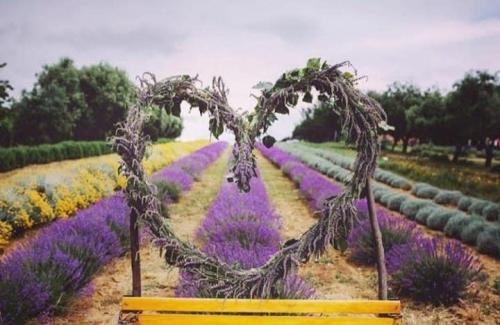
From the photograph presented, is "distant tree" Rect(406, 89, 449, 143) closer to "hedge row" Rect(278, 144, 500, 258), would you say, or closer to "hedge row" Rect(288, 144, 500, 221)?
"hedge row" Rect(288, 144, 500, 221)

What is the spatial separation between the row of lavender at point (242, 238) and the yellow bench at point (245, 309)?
1.40 m

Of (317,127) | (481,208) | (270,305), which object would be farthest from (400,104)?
(270,305)

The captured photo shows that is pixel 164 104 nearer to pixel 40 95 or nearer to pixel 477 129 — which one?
pixel 477 129

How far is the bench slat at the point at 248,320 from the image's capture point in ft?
6.28

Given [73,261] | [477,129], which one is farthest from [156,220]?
[477,129]

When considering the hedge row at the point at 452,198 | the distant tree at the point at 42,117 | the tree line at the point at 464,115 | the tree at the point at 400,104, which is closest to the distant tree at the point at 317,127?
the tree at the point at 400,104

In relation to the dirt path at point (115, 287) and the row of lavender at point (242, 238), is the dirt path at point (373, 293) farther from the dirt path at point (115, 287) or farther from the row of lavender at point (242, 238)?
the dirt path at point (115, 287)

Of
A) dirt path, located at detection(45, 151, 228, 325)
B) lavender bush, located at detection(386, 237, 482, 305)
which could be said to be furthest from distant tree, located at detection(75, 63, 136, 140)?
lavender bush, located at detection(386, 237, 482, 305)

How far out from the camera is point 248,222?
5691 mm

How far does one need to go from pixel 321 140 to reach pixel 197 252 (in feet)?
230

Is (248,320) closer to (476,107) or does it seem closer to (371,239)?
(371,239)

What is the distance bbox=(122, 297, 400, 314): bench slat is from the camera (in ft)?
6.20

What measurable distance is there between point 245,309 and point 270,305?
12cm

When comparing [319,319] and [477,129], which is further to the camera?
[477,129]
